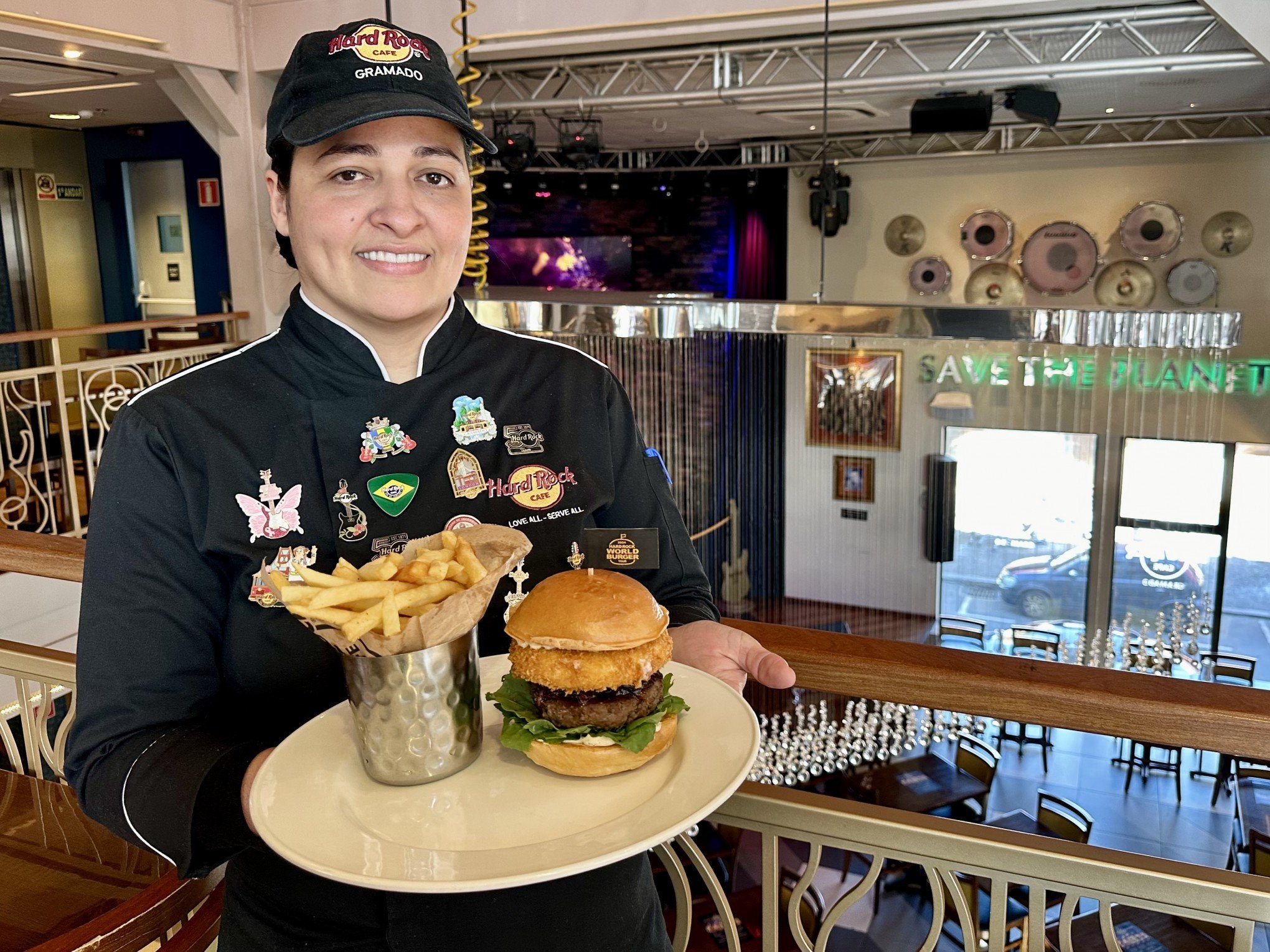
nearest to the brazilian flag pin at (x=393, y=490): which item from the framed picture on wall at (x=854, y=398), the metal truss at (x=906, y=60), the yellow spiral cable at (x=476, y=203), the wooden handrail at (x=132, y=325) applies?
the yellow spiral cable at (x=476, y=203)

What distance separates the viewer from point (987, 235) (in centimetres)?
1155

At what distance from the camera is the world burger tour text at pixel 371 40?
1.20m

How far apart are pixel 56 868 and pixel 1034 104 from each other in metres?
7.47

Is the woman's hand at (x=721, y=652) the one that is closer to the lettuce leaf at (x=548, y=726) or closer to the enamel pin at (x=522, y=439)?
the lettuce leaf at (x=548, y=726)

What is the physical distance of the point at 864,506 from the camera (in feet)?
43.0

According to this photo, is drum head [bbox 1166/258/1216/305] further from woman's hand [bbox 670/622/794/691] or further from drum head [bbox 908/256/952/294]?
woman's hand [bbox 670/622/794/691]

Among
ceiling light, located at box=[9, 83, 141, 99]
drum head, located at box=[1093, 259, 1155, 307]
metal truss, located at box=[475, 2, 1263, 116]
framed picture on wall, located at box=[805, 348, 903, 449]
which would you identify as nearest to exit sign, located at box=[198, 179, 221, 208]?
ceiling light, located at box=[9, 83, 141, 99]

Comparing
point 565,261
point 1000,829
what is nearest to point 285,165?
point 1000,829

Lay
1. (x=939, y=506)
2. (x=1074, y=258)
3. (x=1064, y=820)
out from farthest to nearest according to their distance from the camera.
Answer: (x=939, y=506), (x=1074, y=258), (x=1064, y=820)

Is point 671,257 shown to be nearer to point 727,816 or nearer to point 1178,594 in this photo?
point 1178,594

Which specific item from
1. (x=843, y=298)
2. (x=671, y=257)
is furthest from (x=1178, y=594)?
(x=671, y=257)

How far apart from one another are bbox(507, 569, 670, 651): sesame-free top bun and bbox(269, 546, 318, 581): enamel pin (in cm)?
26

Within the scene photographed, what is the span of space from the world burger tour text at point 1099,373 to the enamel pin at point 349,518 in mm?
11102

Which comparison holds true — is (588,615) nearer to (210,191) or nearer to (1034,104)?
(1034,104)
